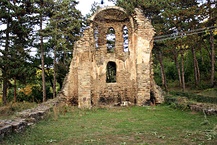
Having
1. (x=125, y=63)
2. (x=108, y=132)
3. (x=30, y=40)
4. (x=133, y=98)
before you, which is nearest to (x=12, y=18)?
(x=30, y=40)

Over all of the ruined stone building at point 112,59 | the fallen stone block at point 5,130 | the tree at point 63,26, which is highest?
the tree at point 63,26

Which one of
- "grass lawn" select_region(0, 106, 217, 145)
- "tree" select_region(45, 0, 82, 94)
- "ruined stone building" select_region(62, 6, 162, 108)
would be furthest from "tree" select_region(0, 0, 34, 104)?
"grass lawn" select_region(0, 106, 217, 145)

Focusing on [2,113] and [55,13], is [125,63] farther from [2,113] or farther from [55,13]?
[2,113]

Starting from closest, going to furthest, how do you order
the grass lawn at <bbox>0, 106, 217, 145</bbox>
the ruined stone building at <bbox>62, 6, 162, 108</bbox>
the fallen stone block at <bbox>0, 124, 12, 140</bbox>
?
the grass lawn at <bbox>0, 106, 217, 145</bbox> → the fallen stone block at <bbox>0, 124, 12, 140</bbox> → the ruined stone building at <bbox>62, 6, 162, 108</bbox>

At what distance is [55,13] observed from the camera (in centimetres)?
1912

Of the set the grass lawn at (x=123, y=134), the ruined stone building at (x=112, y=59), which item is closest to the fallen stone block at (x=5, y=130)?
the grass lawn at (x=123, y=134)

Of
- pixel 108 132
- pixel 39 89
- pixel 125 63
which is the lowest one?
pixel 108 132

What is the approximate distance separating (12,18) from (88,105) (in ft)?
29.6

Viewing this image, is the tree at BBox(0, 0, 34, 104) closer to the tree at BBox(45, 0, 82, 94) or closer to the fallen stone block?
the tree at BBox(45, 0, 82, 94)

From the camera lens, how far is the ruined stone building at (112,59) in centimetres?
1605

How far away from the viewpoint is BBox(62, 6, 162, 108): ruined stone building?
1605 cm

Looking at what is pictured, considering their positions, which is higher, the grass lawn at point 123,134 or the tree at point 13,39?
the tree at point 13,39

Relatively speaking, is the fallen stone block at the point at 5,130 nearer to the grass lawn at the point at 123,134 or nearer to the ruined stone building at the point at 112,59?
the grass lawn at the point at 123,134

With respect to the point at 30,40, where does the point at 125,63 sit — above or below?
below
